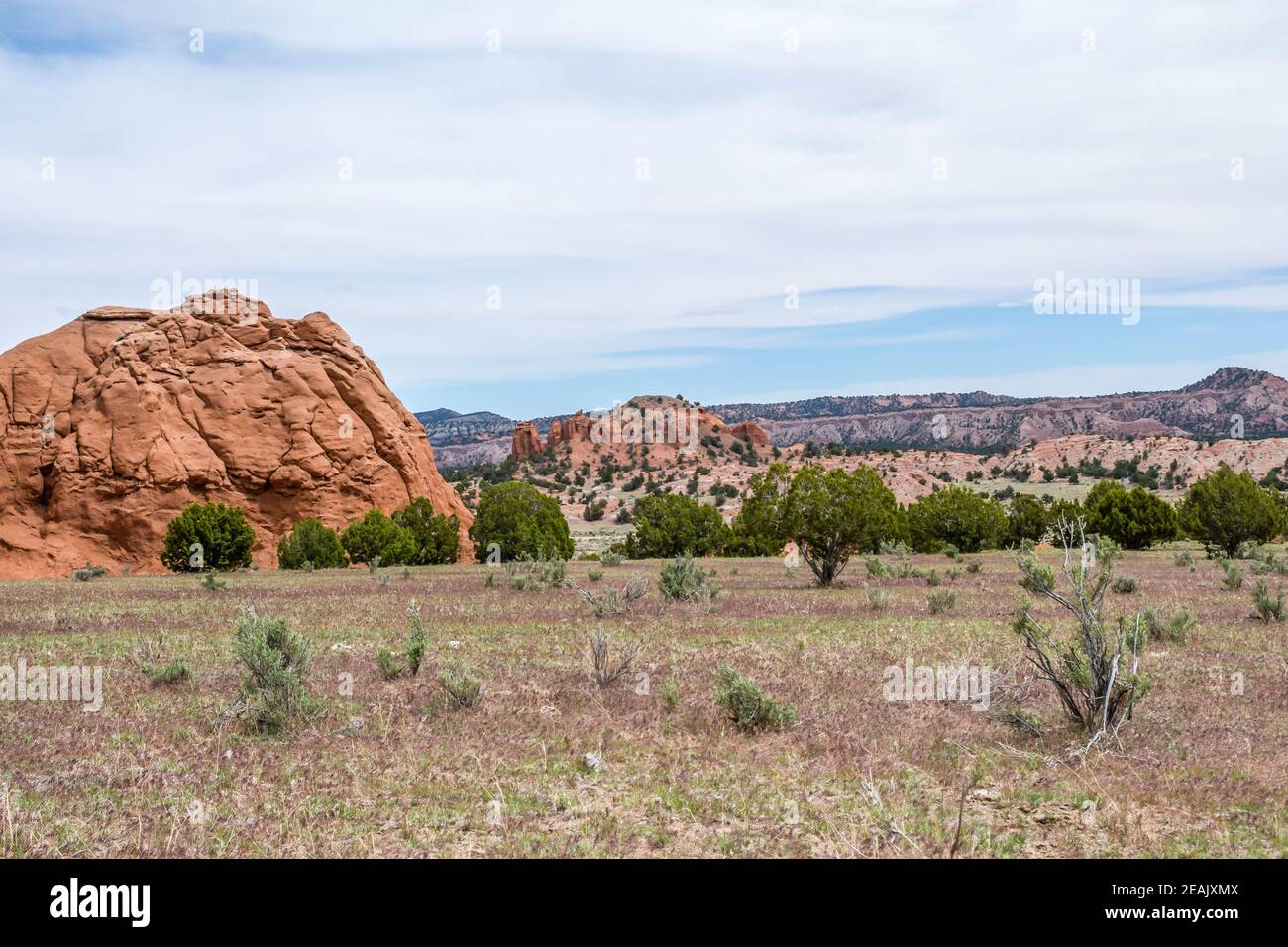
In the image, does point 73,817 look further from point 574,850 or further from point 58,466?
point 58,466

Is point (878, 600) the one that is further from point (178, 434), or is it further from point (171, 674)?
point (178, 434)

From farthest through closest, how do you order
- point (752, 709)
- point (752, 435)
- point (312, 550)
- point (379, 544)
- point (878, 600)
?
point (752, 435) < point (379, 544) < point (312, 550) < point (878, 600) < point (752, 709)

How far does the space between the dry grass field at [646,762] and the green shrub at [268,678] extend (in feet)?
0.80

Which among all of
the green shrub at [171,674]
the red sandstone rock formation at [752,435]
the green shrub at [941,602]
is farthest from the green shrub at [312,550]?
the red sandstone rock formation at [752,435]

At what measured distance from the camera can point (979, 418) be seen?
155250mm

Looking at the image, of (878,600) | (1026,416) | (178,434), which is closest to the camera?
(878,600)

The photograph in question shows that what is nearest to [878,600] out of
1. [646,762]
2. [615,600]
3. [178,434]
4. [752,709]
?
[615,600]

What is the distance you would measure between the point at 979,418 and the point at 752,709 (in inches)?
6154

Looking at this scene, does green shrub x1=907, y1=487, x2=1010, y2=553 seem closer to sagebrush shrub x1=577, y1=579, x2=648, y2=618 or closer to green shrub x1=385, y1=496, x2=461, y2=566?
green shrub x1=385, y1=496, x2=461, y2=566

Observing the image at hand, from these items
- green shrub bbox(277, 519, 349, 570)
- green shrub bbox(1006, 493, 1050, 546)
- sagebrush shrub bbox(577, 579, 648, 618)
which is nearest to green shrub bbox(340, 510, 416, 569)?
green shrub bbox(277, 519, 349, 570)

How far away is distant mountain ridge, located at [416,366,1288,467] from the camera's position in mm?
133775

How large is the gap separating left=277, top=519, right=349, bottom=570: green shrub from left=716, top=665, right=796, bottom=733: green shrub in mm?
33491

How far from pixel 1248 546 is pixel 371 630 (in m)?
31.4
